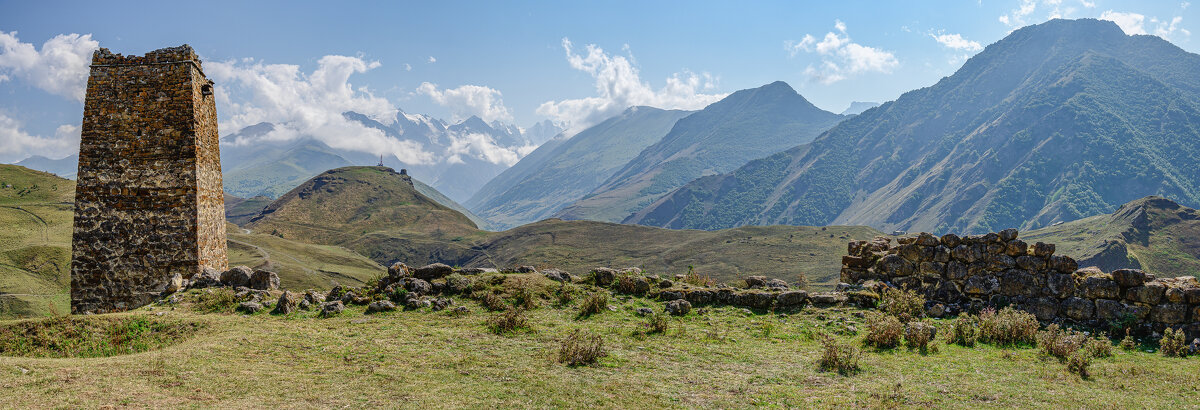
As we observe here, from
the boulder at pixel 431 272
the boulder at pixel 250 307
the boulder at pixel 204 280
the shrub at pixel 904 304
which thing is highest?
the boulder at pixel 431 272

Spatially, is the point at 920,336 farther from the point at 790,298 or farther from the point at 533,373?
the point at 533,373

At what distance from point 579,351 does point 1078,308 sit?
11.2m

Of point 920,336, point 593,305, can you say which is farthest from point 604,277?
point 920,336

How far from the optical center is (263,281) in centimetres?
1499

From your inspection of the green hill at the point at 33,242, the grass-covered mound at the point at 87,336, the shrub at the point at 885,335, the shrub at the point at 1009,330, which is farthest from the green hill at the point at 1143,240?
the green hill at the point at 33,242

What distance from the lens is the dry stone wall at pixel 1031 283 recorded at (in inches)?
491

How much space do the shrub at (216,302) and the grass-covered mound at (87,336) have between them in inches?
73.3

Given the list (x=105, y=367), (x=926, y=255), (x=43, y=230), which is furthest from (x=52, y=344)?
(x=43, y=230)

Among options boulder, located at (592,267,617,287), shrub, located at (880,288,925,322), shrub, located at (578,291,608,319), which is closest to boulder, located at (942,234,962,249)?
shrub, located at (880,288,925,322)

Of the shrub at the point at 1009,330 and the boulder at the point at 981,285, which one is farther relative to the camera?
the boulder at the point at 981,285

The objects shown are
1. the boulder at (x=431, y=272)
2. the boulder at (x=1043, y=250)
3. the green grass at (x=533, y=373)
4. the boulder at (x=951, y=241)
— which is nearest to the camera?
the green grass at (x=533, y=373)

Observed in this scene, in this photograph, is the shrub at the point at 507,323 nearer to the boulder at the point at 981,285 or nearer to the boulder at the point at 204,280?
the boulder at the point at 204,280

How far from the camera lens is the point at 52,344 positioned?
984 cm

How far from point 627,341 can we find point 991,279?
941cm
